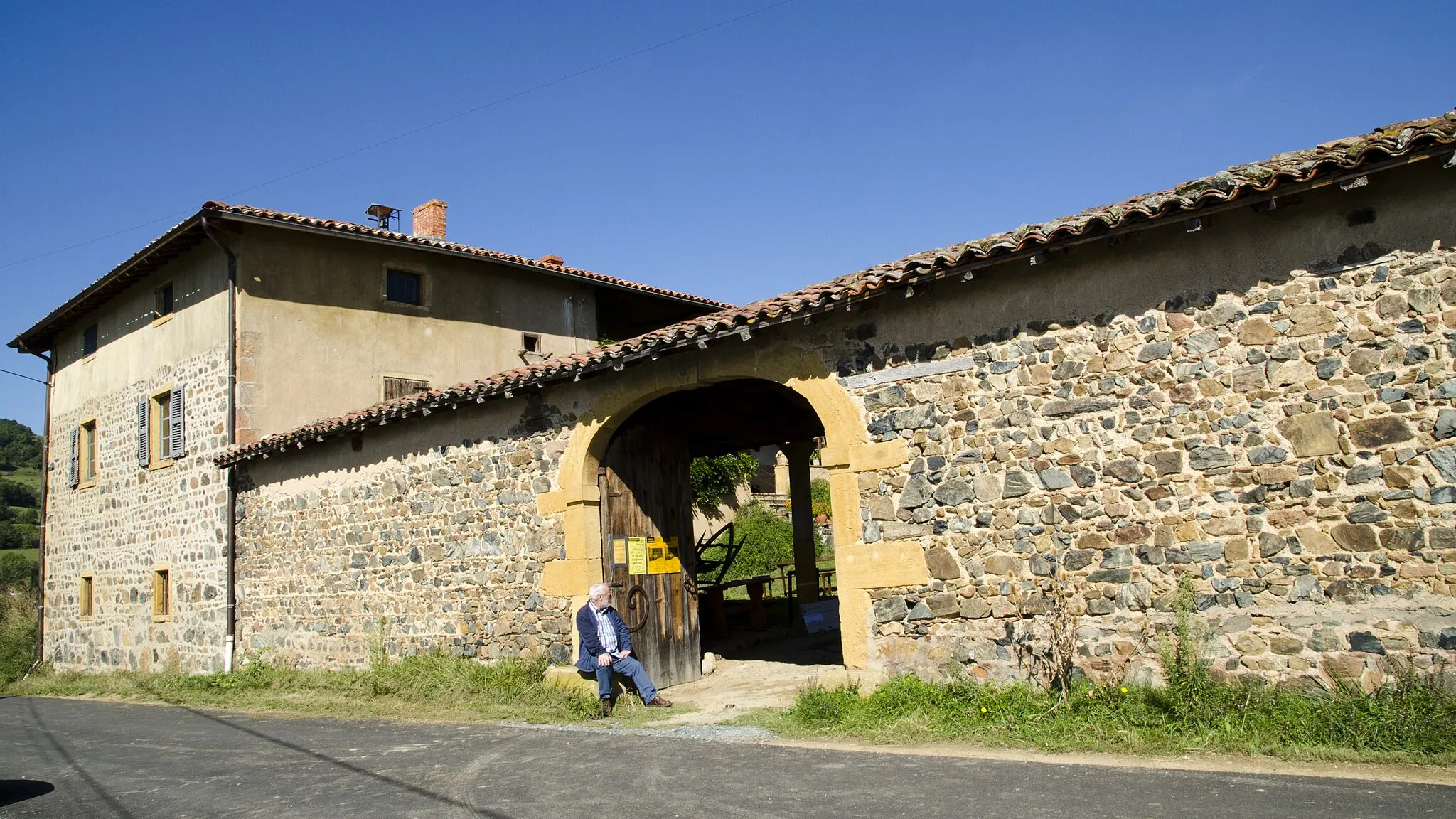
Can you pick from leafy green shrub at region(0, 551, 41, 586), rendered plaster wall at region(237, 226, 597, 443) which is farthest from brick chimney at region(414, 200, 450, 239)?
leafy green shrub at region(0, 551, 41, 586)

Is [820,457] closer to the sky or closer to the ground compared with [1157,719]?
closer to the sky

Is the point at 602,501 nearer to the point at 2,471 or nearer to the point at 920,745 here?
the point at 920,745

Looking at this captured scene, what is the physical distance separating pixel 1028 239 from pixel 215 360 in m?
12.3

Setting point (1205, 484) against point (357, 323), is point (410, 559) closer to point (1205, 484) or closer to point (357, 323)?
point (357, 323)

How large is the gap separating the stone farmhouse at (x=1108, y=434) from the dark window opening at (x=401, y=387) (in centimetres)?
579

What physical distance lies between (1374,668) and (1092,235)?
3.01 m

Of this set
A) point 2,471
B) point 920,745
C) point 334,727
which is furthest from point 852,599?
point 2,471

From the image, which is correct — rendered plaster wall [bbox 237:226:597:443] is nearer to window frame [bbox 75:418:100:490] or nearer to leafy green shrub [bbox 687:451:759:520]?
window frame [bbox 75:418:100:490]

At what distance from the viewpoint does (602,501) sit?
9.95m

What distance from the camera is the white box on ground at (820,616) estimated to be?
14.0 meters

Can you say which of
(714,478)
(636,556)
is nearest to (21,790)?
(636,556)

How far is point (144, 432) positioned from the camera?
16.2 meters

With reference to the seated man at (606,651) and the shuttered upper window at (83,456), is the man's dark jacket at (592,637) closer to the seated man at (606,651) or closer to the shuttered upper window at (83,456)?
the seated man at (606,651)

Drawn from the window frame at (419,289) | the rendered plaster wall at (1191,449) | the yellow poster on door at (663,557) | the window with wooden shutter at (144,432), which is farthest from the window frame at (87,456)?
the rendered plaster wall at (1191,449)
